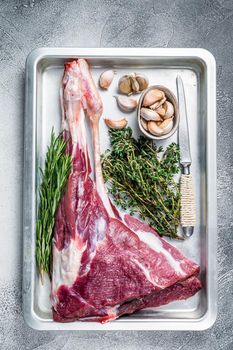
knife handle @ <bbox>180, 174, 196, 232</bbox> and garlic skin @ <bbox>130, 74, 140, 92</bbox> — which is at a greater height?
garlic skin @ <bbox>130, 74, 140, 92</bbox>

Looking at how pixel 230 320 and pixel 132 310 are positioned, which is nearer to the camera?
pixel 132 310

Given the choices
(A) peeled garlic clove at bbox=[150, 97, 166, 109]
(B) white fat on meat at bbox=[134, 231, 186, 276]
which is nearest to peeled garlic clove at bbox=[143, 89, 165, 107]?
(A) peeled garlic clove at bbox=[150, 97, 166, 109]

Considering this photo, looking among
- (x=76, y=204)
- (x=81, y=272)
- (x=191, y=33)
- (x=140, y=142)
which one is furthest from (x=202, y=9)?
(x=81, y=272)

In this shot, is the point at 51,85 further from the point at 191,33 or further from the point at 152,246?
the point at 152,246

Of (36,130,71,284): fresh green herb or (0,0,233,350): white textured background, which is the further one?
(0,0,233,350): white textured background

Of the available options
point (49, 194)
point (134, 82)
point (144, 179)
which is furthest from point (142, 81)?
point (49, 194)

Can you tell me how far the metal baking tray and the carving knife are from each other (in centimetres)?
3

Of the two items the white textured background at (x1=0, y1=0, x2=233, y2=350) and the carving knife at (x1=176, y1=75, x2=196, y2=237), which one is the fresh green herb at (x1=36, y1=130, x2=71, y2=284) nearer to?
the white textured background at (x1=0, y1=0, x2=233, y2=350)

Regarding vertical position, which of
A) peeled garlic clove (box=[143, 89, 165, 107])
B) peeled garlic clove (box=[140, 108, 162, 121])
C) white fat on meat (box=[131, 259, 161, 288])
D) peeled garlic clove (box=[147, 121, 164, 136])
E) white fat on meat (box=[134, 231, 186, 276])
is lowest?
white fat on meat (box=[131, 259, 161, 288])

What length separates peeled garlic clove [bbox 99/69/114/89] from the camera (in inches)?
68.9

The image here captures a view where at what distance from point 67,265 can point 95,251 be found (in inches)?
3.6

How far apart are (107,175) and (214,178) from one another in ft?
1.09

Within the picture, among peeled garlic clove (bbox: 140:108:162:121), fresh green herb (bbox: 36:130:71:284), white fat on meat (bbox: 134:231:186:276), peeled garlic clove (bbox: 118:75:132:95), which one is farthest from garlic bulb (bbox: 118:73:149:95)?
white fat on meat (bbox: 134:231:186:276)

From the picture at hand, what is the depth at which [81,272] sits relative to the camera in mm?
1657
